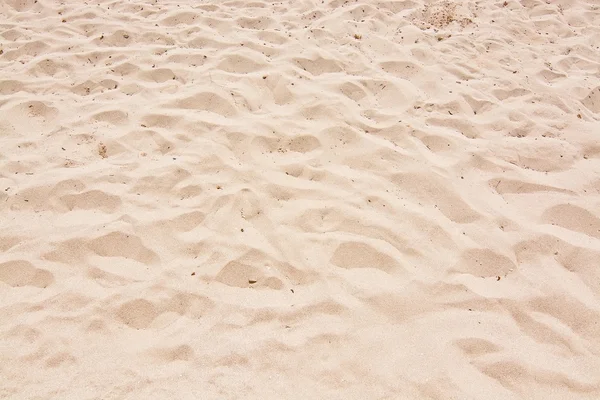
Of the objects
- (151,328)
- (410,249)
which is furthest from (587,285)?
(151,328)

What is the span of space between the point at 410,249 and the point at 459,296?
34cm

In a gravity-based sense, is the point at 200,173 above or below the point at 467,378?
above

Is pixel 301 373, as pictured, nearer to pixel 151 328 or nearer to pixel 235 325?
pixel 235 325

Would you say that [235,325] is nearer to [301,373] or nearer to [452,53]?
[301,373]

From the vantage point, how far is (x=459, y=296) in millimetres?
2229

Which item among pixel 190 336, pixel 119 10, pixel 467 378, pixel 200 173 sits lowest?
pixel 467 378

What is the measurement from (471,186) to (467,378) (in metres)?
1.25

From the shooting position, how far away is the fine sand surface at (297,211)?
1974mm

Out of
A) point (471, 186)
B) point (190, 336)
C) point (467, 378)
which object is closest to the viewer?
point (467, 378)

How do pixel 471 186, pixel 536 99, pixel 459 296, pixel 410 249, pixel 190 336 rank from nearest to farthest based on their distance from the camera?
1. pixel 190 336
2. pixel 459 296
3. pixel 410 249
4. pixel 471 186
5. pixel 536 99

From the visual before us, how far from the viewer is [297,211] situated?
8.53ft

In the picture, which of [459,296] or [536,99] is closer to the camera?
[459,296]

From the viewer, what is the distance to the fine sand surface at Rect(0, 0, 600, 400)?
1974 mm

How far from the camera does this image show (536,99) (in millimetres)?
3514
